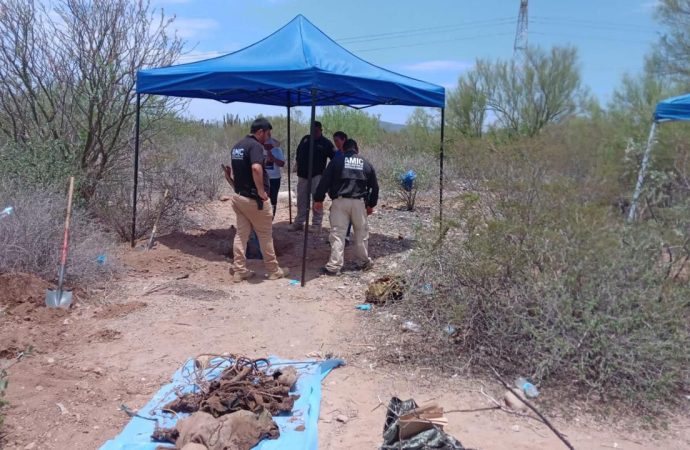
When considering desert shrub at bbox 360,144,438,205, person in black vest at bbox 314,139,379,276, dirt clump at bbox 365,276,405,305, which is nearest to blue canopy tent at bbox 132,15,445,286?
person in black vest at bbox 314,139,379,276

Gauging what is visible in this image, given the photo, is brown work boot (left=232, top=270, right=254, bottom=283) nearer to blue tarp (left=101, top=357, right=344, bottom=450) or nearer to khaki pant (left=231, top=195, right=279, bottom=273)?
khaki pant (left=231, top=195, right=279, bottom=273)

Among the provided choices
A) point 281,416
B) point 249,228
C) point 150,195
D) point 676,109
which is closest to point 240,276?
point 249,228

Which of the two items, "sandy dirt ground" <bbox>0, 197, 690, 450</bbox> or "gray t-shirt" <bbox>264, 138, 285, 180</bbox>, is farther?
"gray t-shirt" <bbox>264, 138, 285, 180</bbox>

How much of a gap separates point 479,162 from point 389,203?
580 centimetres

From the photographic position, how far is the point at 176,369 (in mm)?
4246

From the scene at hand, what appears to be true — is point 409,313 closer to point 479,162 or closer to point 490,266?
point 490,266

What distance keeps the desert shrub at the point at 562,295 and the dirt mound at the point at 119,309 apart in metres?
2.55

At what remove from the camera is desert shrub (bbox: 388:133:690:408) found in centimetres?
386

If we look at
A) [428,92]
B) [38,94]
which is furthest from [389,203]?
[38,94]

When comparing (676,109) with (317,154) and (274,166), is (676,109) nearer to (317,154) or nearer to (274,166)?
(317,154)

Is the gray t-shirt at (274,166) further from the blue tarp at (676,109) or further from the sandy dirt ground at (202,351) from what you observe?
the blue tarp at (676,109)

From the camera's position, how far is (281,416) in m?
3.52

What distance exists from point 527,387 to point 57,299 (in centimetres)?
415

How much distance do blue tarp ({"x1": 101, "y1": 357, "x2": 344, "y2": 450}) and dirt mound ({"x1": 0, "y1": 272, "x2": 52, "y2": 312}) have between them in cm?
203
